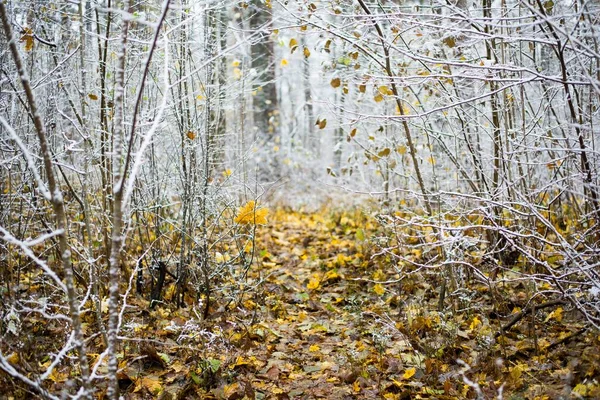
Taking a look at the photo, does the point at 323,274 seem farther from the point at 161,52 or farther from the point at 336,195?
the point at 336,195

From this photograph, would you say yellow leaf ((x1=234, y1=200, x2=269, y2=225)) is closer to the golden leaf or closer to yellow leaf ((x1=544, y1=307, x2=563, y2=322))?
the golden leaf

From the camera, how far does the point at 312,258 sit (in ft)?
18.0

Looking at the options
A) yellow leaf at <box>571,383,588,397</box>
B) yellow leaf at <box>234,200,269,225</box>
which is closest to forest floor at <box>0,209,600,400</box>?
yellow leaf at <box>571,383,588,397</box>

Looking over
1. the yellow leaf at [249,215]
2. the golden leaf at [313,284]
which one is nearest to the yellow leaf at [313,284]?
the golden leaf at [313,284]

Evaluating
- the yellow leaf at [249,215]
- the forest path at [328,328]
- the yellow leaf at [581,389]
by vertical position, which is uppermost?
the yellow leaf at [249,215]

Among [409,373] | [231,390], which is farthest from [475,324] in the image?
[231,390]

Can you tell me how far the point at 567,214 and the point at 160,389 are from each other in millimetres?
4544

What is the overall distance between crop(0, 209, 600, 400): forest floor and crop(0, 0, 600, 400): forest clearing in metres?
0.02

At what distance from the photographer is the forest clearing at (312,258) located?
263 cm

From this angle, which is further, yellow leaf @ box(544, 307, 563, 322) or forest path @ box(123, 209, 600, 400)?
yellow leaf @ box(544, 307, 563, 322)

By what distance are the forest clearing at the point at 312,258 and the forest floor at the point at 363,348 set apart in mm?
17

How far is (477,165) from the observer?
12.1ft

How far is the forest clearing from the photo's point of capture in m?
2.63

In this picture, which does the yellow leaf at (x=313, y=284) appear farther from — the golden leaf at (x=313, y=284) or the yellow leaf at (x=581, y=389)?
the yellow leaf at (x=581, y=389)
